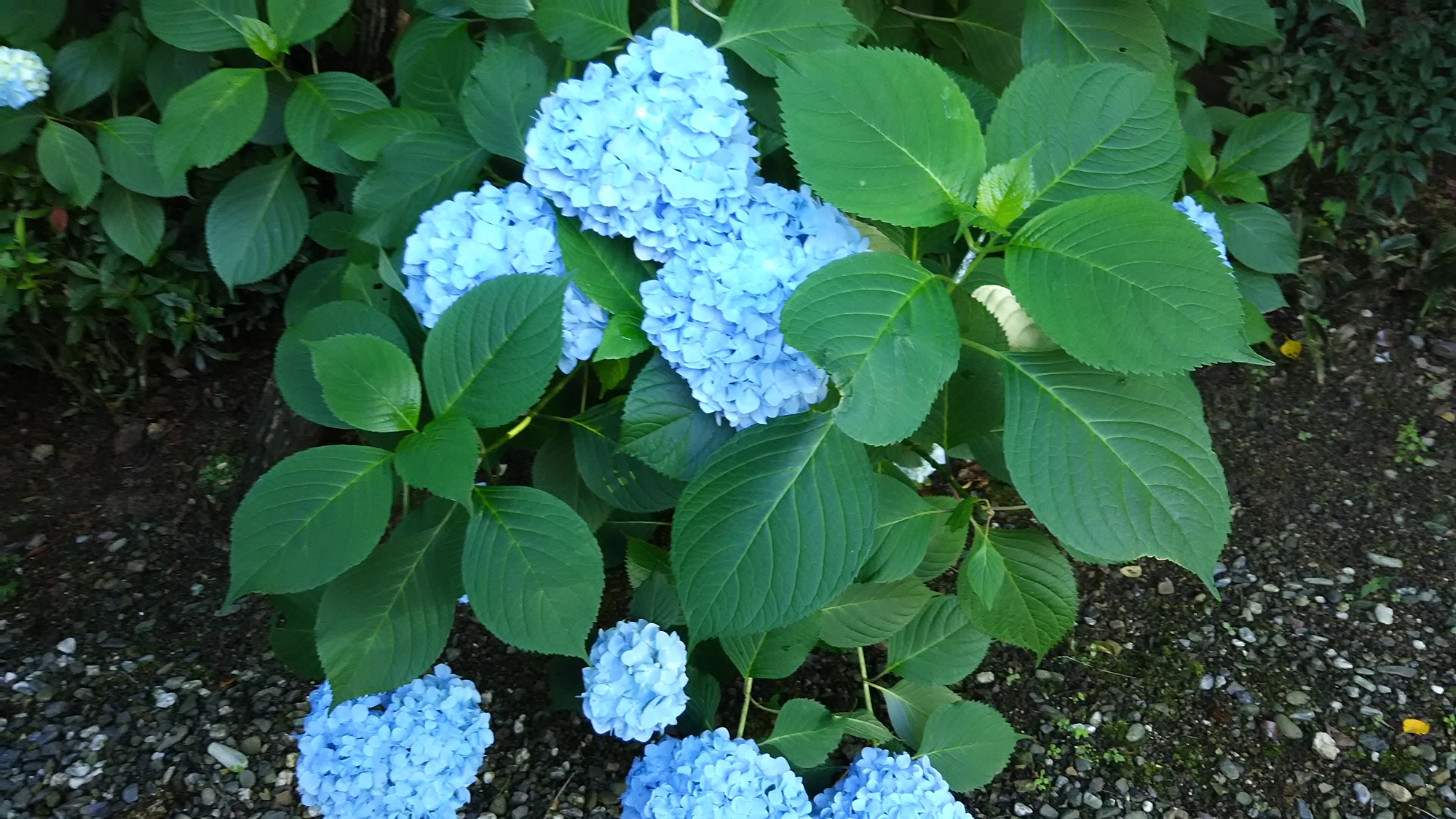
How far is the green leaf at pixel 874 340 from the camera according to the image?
854 mm

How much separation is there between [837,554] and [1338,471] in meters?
1.91

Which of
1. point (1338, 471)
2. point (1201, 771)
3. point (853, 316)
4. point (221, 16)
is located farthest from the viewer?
point (1338, 471)

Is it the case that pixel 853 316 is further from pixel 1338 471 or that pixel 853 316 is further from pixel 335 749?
pixel 1338 471

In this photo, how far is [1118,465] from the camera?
0.94 meters

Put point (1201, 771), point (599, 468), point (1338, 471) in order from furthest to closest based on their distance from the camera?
point (1338, 471)
point (1201, 771)
point (599, 468)

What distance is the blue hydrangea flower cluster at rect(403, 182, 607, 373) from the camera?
1030 mm

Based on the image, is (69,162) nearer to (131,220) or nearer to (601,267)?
(131,220)

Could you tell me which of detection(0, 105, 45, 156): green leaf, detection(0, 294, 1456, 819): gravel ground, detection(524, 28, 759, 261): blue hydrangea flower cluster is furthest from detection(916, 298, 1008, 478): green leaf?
detection(0, 105, 45, 156): green leaf

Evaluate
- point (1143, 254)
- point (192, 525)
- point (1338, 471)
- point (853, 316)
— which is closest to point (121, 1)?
point (192, 525)

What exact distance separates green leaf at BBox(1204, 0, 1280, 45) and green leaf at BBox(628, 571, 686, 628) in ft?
4.19

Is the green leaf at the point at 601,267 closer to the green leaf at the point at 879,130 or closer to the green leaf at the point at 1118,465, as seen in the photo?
the green leaf at the point at 879,130

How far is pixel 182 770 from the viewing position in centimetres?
165

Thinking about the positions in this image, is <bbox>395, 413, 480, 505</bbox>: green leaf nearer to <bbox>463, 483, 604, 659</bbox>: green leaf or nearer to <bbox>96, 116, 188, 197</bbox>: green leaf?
<bbox>463, 483, 604, 659</bbox>: green leaf

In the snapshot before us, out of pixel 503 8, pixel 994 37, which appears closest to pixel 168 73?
pixel 503 8
